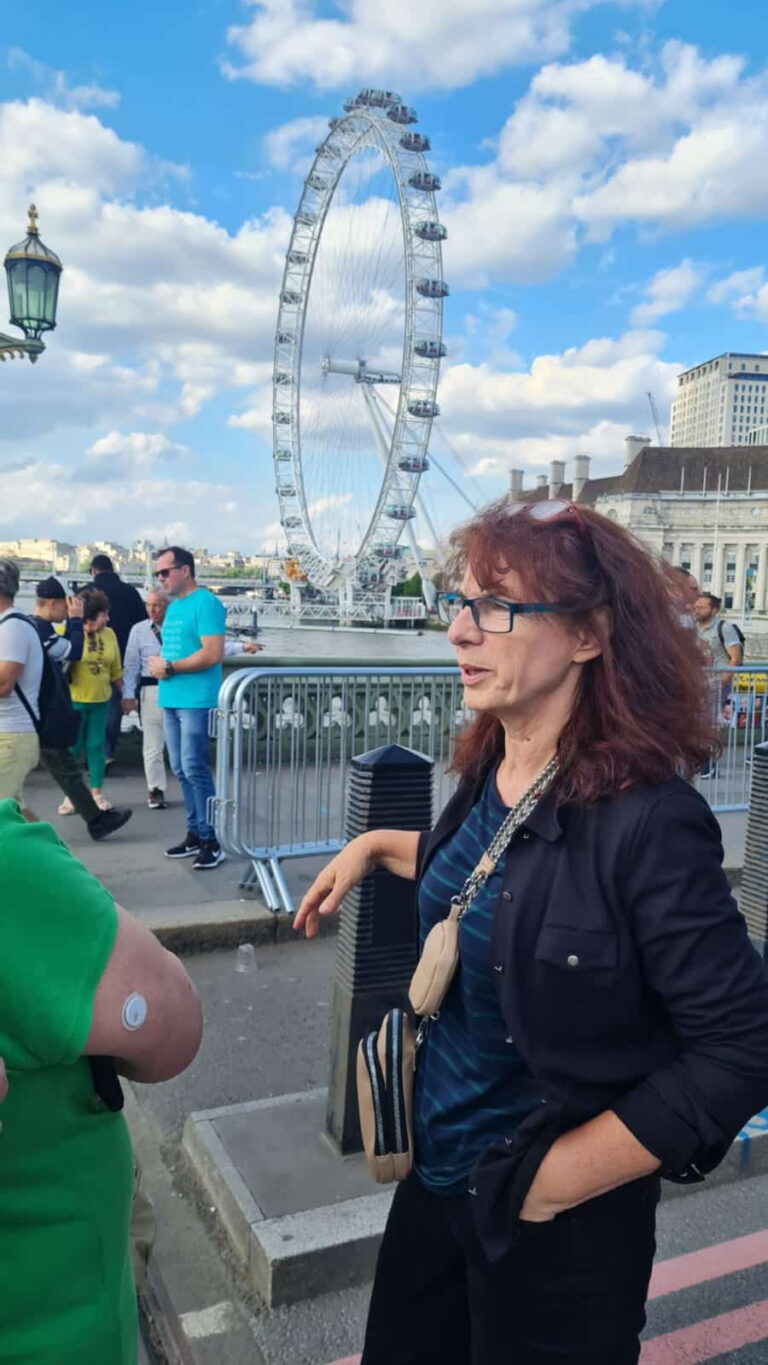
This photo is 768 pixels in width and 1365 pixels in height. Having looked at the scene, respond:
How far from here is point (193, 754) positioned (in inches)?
214

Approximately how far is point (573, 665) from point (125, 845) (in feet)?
16.7

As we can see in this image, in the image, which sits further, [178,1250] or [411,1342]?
[178,1250]

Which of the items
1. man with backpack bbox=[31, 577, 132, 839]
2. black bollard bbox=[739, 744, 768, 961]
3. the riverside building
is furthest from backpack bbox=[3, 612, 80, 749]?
the riverside building

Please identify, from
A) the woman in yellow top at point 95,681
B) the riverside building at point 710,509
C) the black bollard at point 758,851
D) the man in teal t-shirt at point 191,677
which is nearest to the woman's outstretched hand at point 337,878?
the black bollard at point 758,851

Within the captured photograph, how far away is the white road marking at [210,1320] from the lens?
2.29 meters

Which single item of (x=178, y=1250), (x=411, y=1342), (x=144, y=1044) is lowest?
(x=178, y=1250)

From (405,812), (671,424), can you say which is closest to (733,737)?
(405,812)

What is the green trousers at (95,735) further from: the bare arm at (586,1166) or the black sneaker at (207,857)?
the bare arm at (586,1166)

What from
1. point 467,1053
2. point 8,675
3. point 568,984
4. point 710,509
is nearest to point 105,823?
point 8,675

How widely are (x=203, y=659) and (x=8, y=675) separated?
1.16 meters

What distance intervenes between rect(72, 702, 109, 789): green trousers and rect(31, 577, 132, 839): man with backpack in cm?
34

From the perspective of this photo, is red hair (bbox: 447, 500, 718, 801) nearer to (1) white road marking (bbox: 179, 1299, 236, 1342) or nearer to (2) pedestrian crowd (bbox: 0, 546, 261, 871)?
(1) white road marking (bbox: 179, 1299, 236, 1342)

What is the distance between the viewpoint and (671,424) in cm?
17462

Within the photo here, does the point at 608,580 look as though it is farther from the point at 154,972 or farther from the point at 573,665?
the point at 154,972
